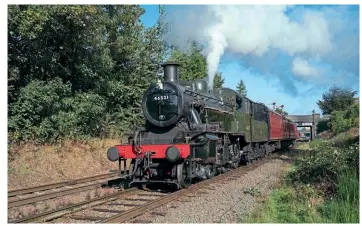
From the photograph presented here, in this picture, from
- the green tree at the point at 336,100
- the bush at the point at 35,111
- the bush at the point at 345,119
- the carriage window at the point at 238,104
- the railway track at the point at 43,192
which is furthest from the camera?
the green tree at the point at 336,100

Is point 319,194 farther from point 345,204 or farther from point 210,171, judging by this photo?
point 210,171

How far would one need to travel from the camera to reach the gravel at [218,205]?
695 cm

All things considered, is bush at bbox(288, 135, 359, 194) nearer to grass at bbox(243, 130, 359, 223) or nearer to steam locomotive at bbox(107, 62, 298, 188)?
grass at bbox(243, 130, 359, 223)

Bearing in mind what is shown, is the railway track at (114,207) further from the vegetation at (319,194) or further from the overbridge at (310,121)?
the overbridge at (310,121)

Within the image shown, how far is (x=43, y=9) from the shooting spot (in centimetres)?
1274

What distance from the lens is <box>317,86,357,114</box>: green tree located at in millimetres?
58259

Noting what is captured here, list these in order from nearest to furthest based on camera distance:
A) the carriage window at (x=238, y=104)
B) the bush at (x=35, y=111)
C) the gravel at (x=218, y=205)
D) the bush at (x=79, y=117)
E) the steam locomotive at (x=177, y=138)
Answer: the gravel at (x=218, y=205) → the steam locomotive at (x=177, y=138) → the bush at (x=35, y=111) → the bush at (x=79, y=117) → the carriage window at (x=238, y=104)

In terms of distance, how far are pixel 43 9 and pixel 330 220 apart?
420 inches

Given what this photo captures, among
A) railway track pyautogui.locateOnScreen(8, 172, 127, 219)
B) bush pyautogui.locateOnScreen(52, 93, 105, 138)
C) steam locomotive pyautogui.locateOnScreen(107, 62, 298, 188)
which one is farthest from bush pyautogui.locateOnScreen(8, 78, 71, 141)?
steam locomotive pyautogui.locateOnScreen(107, 62, 298, 188)

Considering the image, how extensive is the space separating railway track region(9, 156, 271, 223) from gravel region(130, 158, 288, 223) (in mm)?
190

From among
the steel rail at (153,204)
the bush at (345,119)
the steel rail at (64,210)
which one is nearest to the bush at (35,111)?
the steel rail at (64,210)

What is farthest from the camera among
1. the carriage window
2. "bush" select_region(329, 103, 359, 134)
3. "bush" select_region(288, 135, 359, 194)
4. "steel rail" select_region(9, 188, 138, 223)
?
"bush" select_region(329, 103, 359, 134)

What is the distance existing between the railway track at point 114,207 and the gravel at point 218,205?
19 cm

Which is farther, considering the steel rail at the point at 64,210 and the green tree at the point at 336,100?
the green tree at the point at 336,100
